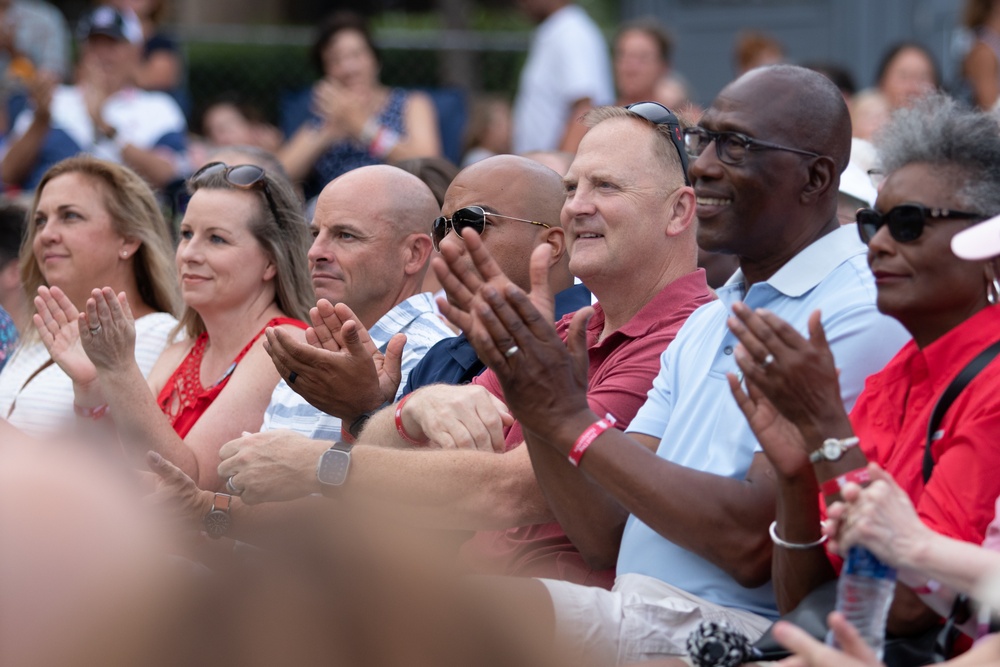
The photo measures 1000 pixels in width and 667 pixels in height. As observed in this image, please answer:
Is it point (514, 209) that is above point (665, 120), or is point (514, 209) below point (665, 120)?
below

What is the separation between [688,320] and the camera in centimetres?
365

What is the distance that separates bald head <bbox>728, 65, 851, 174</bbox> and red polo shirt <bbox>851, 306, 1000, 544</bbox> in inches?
27.4

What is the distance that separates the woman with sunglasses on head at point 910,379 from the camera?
2732 mm

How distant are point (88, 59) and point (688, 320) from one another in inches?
234

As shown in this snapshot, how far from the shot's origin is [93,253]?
5762 mm

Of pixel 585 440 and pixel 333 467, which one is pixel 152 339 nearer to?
pixel 333 467

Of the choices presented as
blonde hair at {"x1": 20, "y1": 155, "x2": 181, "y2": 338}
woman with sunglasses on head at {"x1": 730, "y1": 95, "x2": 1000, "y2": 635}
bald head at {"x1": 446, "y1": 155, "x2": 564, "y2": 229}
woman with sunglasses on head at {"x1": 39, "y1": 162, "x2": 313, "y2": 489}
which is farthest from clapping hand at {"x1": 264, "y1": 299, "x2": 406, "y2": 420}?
blonde hair at {"x1": 20, "y1": 155, "x2": 181, "y2": 338}

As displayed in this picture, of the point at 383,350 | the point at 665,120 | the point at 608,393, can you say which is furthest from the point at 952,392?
the point at 383,350

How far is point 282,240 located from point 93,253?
1.01 m

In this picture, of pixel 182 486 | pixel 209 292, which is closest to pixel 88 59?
pixel 209 292

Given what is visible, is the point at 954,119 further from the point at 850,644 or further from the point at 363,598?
the point at 363,598

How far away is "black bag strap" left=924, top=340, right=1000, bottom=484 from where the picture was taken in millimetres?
2814

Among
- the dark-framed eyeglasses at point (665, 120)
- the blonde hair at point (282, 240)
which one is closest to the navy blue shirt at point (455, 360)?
the dark-framed eyeglasses at point (665, 120)

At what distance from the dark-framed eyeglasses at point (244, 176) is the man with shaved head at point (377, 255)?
30 centimetres
